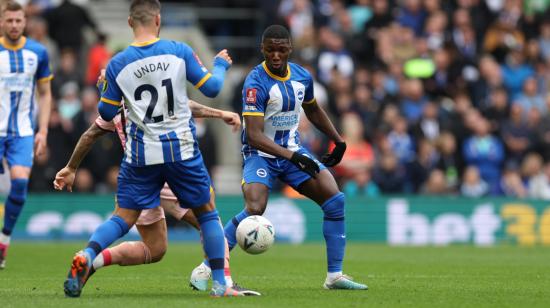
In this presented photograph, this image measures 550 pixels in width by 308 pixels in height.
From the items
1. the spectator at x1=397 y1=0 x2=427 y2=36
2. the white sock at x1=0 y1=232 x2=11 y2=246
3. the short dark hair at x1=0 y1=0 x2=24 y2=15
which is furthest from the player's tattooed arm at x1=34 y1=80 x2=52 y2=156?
the spectator at x1=397 y1=0 x2=427 y2=36

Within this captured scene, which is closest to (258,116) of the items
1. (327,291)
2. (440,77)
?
(327,291)

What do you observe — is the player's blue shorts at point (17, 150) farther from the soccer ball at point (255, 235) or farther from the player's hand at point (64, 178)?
the soccer ball at point (255, 235)

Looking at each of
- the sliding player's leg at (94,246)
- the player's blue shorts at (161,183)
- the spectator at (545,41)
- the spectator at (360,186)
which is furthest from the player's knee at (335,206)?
the spectator at (545,41)

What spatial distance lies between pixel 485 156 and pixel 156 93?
1465 centimetres

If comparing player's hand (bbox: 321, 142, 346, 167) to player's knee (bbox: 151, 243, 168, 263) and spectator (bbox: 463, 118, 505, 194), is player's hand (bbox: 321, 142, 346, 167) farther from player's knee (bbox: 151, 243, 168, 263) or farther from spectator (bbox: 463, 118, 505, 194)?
spectator (bbox: 463, 118, 505, 194)

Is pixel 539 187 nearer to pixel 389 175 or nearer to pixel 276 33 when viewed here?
pixel 389 175

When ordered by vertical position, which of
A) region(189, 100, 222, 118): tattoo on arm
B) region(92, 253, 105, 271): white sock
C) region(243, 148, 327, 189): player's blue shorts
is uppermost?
region(189, 100, 222, 118): tattoo on arm

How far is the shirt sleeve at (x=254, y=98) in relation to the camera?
10781 mm

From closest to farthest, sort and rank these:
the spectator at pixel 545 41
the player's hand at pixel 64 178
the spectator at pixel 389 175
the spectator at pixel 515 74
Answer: the player's hand at pixel 64 178
the spectator at pixel 389 175
the spectator at pixel 515 74
the spectator at pixel 545 41

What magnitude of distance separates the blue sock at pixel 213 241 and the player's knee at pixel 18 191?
176 inches

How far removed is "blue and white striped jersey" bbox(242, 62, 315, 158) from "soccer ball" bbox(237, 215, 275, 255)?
1043 millimetres

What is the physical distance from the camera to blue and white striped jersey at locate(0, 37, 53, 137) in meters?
13.6

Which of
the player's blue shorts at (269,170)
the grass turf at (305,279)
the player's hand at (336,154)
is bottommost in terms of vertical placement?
the grass turf at (305,279)

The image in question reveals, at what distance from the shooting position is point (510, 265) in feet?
48.3
